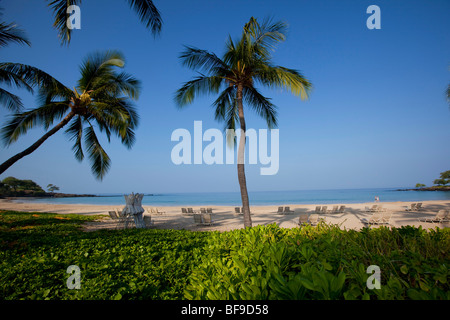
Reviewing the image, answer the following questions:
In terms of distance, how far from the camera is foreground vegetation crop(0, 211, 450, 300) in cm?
125

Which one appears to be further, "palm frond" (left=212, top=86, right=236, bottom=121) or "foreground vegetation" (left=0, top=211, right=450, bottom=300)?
"palm frond" (left=212, top=86, right=236, bottom=121)

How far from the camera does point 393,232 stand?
270 centimetres

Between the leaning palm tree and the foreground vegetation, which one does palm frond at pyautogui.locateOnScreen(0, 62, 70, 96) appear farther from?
the foreground vegetation

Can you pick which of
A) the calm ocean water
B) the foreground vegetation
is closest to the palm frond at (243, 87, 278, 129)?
the foreground vegetation

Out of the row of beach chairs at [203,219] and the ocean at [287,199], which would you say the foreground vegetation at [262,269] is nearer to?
the row of beach chairs at [203,219]

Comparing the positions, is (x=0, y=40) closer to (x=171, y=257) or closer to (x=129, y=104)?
(x=129, y=104)

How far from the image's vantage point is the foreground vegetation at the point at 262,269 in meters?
1.25

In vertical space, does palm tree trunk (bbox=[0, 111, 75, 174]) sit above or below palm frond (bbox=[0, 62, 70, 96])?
below

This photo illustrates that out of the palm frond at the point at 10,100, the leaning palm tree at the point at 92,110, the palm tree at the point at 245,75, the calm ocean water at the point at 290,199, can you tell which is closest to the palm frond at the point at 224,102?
the palm tree at the point at 245,75

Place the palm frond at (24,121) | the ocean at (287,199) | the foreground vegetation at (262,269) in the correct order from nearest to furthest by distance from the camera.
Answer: the foreground vegetation at (262,269), the palm frond at (24,121), the ocean at (287,199)

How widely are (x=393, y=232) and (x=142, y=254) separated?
3.88 metres

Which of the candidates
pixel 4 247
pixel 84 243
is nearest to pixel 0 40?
pixel 4 247

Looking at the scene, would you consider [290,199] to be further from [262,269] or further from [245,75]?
[262,269]

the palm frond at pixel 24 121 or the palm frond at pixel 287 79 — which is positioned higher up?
the palm frond at pixel 287 79
